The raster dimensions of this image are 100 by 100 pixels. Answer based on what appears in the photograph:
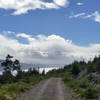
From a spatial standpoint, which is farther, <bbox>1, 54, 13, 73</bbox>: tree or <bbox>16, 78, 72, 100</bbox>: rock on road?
<bbox>1, 54, 13, 73</bbox>: tree

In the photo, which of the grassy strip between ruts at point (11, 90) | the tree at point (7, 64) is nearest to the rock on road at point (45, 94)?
the grassy strip between ruts at point (11, 90)

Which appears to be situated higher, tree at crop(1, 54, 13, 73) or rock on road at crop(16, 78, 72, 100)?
tree at crop(1, 54, 13, 73)

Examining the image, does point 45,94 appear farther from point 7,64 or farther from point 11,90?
point 7,64

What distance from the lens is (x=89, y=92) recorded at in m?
24.2

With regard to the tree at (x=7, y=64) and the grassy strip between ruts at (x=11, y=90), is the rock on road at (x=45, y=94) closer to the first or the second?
the grassy strip between ruts at (x=11, y=90)

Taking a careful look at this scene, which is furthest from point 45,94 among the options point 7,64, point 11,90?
point 7,64

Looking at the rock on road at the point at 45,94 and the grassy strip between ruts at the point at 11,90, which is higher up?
the grassy strip between ruts at the point at 11,90

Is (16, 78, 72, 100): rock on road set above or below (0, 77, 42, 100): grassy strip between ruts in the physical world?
below

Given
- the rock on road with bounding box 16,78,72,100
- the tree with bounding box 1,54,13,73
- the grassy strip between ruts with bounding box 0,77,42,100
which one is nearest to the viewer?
the grassy strip between ruts with bounding box 0,77,42,100

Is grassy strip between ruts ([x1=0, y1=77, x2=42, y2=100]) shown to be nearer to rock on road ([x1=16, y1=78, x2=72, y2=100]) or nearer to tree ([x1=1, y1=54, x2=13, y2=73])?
rock on road ([x1=16, y1=78, x2=72, y2=100])

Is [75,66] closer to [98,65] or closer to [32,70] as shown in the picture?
[32,70]

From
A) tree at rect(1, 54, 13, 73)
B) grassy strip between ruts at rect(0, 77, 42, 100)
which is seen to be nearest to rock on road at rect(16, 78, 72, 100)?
grassy strip between ruts at rect(0, 77, 42, 100)

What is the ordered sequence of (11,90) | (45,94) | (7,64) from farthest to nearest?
(7,64)
(11,90)
(45,94)

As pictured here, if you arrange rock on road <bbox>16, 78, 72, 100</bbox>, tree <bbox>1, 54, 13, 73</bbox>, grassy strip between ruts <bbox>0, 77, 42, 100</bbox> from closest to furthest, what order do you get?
grassy strip between ruts <bbox>0, 77, 42, 100</bbox>
rock on road <bbox>16, 78, 72, 100</bbox>
tree <bbox>1, 54, 13, 73</bbox>
